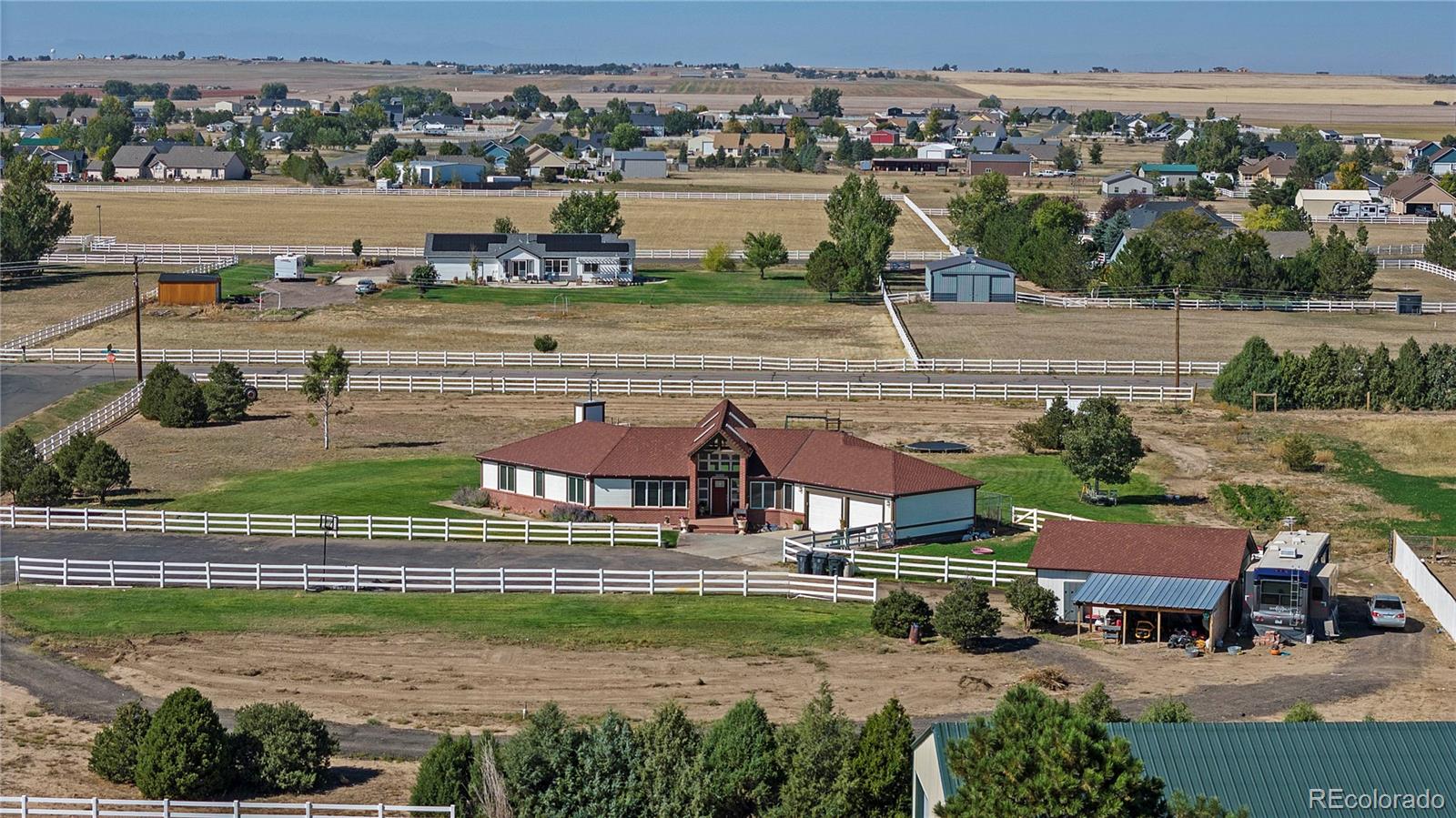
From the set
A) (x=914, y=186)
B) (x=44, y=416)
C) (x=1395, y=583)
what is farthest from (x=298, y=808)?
(x=914, y=186)

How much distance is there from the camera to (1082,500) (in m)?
56.8

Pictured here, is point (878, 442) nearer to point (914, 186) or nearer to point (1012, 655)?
point (1012, 655)

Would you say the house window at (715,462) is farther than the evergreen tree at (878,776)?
Yes

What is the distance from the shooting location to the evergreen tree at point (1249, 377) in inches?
2840

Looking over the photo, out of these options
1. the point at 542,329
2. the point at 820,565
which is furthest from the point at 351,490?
the point at 542,329

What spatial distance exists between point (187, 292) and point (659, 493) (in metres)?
51.2

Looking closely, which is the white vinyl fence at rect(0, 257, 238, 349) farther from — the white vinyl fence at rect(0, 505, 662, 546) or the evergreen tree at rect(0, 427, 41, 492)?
the white vinyl fence at rect(0, 505, 662, 546)

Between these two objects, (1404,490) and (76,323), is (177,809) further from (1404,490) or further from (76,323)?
(76,323)

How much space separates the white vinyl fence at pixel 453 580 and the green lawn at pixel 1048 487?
12545mm

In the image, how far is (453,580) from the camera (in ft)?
149

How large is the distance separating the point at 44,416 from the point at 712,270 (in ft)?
178

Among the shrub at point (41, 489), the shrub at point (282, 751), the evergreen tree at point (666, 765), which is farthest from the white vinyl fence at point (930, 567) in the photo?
the shrub at point (41, 489)

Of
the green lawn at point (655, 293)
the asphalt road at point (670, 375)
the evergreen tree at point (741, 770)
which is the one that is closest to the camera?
the evergreen tree at point (741, 770)

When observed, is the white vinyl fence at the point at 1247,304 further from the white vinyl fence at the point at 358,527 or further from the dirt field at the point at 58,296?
the white vinyl fence at the point at 358,527
